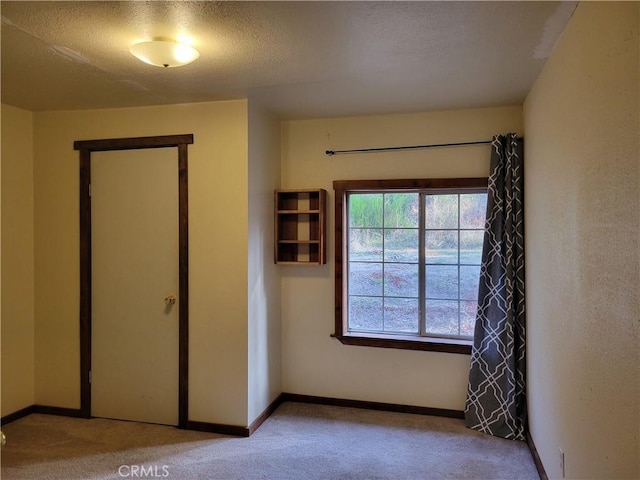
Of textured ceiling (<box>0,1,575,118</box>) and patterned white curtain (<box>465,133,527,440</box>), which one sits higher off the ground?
textured ceiling (<box>0,1,575,118</box>)

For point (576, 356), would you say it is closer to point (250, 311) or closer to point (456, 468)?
point (456, 468)

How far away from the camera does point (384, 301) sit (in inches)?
147

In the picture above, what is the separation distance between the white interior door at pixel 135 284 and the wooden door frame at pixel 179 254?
0.13ft

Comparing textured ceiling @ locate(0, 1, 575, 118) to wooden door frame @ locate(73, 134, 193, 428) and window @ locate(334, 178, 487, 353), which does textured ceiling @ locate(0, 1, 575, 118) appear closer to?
wooden door frame @ locate(73, 134, 193, 428)

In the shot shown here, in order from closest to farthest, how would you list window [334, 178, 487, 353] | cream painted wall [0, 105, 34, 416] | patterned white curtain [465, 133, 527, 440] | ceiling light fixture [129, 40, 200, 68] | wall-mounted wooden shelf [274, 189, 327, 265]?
ceiling light fixture [129, 40, 200, 68]
patterned white curtain [465, 133, 527, 440]
cream painted wall [0, 105, 34, 416]
window [334, 178, 487, 353]
wall-mounted wooden shelf [274, 189, 327, 265]

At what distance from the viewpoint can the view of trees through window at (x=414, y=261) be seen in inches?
139

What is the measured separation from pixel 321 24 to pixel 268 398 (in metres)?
2.74

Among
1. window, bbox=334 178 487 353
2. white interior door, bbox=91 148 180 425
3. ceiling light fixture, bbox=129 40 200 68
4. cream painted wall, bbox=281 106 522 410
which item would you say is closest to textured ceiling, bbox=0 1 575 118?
ceiling light fixture, bbox=129 40 200 68

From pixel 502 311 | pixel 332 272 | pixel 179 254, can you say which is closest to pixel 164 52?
pixel 179 254

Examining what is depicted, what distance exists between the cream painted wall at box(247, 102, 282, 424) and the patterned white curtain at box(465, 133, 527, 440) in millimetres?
1545

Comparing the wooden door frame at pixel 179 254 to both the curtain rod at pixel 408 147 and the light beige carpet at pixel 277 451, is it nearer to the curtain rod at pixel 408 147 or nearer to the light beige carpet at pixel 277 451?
the light beige carpet at pixel 277 451

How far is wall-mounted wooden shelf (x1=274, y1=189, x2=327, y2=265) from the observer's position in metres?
3.62

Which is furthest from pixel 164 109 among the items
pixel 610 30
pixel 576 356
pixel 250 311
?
pixel 576 356

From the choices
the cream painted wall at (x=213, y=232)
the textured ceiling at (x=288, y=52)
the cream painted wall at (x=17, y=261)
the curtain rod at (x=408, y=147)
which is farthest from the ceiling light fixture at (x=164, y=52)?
the cream painted wall at (x=17, y=261)
